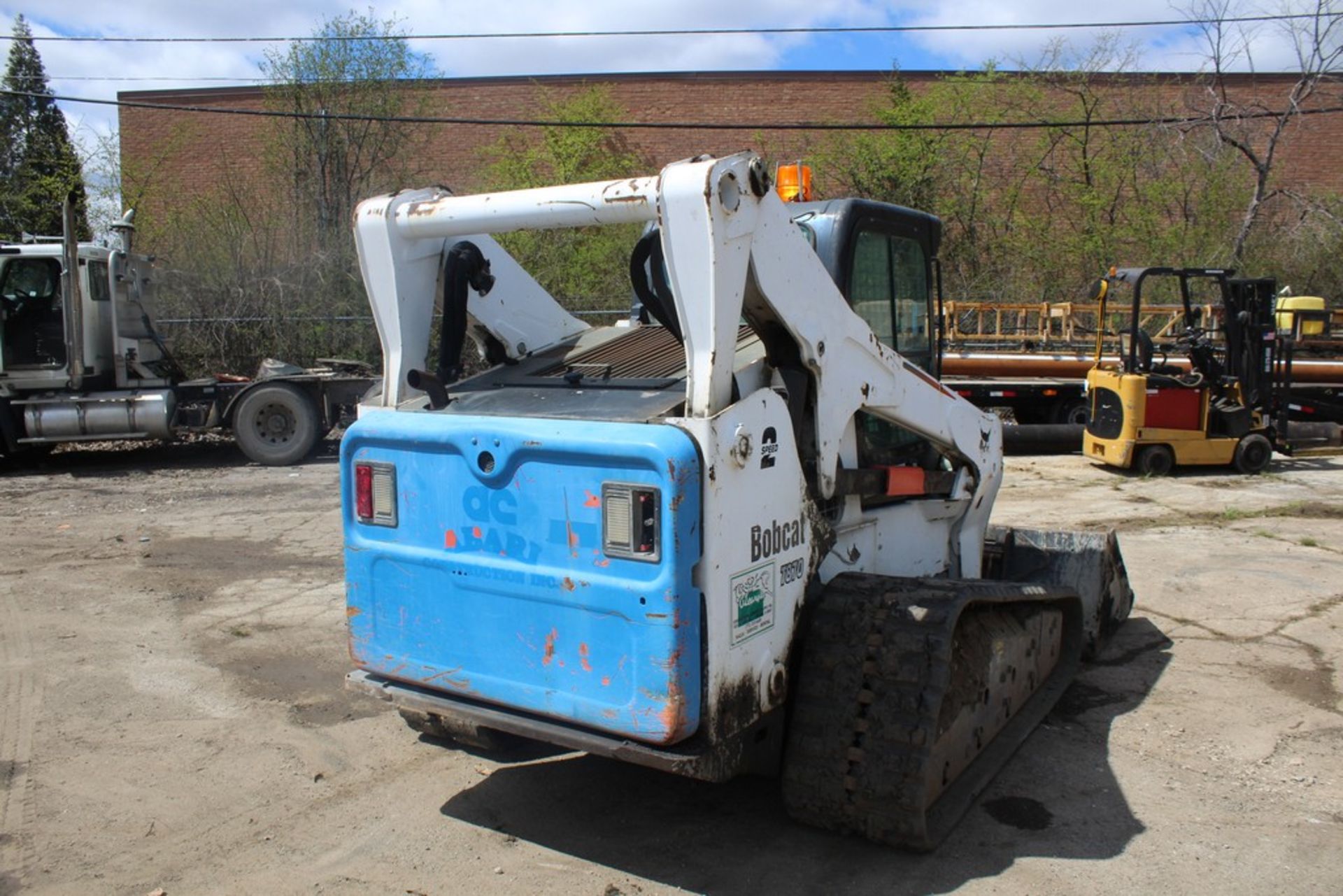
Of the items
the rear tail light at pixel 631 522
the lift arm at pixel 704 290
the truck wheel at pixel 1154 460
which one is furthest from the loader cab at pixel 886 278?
the truck wheel at pixel 1154 460

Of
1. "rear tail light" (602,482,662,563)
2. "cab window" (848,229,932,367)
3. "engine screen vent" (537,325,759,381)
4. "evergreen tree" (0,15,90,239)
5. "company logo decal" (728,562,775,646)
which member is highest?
"evergreen tree" (0,15,90,239)

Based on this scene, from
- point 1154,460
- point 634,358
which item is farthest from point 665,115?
point 634,358

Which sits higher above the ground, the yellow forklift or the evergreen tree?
the evergreen tree

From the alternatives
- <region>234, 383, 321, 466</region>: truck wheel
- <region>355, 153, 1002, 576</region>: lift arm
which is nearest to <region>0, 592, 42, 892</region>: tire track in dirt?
<region>355, 153, 1002, 576</region>: lift arm

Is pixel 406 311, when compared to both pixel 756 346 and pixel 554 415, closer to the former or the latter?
pixel 554 415

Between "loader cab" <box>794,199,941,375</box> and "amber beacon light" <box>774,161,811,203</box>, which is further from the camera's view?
"amber beacon light" <box>774,161,811,203</box>

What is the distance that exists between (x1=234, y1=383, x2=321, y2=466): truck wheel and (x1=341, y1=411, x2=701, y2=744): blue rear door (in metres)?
10.5

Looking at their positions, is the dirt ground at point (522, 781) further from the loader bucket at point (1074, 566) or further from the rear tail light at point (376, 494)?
the rear tail light at point (376, 494)

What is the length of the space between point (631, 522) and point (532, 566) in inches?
17.4

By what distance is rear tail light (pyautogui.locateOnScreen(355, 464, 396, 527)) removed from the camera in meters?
4.03

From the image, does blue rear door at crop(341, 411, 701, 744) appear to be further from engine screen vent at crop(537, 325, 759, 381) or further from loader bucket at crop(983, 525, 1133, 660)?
loader bucket at crop(983, 525, 1133, 660)

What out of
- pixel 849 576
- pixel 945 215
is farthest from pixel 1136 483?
pixel 945 215

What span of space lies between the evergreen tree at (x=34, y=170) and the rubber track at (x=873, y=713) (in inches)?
850

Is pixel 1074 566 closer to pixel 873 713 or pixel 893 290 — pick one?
pixel 893 290
